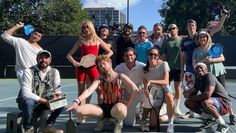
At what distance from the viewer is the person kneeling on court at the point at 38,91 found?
17.8 feet

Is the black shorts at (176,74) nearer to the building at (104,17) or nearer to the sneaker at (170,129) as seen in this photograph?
the sneaker at (170,129)

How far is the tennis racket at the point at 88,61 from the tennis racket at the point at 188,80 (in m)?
1.35

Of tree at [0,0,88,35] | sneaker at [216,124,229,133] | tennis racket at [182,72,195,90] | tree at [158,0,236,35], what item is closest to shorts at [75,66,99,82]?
tennis racket at [182,72,195,90]

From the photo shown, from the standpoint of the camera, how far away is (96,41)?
6609mm

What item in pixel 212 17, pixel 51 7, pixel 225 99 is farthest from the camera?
pixel 51 7

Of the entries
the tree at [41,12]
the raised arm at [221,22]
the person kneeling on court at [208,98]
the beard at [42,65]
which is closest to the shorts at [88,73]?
the beard at [42,65]

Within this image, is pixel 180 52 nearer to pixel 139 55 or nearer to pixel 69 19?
pixel 139 55

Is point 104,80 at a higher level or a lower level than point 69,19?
lower

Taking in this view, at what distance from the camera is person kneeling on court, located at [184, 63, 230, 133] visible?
565 cm

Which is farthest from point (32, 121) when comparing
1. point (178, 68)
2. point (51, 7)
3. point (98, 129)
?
point (51, 7)

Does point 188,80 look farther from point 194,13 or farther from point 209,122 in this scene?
point 194,13

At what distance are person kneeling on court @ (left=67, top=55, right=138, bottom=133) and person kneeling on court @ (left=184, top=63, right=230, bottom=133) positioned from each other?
826 millimetres

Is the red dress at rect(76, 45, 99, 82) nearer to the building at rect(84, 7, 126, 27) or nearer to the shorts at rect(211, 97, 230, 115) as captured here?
the shorts at rect(211, 97, 230, 115)

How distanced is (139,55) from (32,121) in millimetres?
2174
